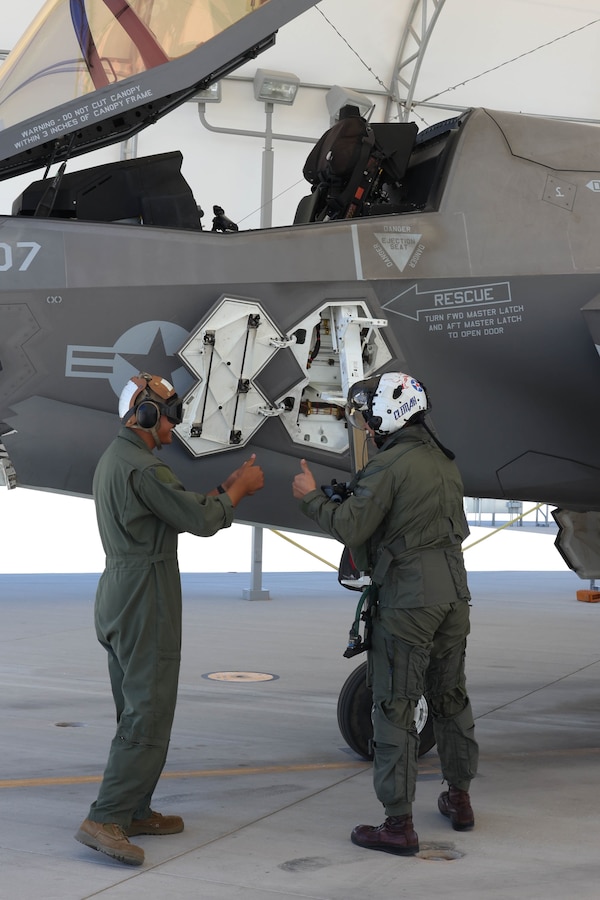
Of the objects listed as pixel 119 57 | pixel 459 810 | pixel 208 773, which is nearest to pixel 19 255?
pixel 119 57

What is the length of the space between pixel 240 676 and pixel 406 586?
4.86 metres

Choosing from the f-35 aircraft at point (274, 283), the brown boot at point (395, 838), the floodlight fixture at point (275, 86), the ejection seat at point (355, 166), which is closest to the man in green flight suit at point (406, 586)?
the brown boot at point (395, 838)

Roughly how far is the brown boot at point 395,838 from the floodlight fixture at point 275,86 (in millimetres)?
11586

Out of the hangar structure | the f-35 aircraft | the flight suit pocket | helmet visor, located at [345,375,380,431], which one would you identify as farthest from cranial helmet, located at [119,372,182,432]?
the hangar structure

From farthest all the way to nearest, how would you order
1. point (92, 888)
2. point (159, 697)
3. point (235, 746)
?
1. point (235, 746)
2. point (159, 697)
3. point (92, 888)

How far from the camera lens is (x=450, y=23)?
19750 mm

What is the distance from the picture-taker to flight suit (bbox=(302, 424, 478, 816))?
14.1 ft

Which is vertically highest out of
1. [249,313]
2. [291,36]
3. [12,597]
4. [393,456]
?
[291,36]

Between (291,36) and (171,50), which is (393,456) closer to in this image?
(171,50)

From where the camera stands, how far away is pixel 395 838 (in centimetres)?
427

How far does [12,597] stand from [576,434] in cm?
1022

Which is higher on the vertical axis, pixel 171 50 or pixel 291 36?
pixel 291 36

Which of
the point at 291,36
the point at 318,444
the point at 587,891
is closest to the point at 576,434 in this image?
the point at 318,444

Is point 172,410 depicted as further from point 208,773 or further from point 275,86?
point 275,86
